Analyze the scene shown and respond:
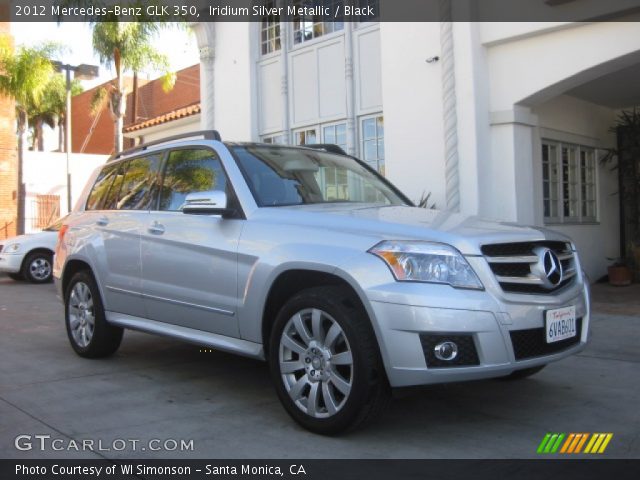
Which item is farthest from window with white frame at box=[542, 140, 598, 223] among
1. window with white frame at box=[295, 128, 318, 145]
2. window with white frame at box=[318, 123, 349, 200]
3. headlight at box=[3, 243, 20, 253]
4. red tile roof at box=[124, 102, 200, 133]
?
headlight at box=[3, 243, 20, 253]

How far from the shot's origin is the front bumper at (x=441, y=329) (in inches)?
143

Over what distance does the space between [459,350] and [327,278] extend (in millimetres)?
900

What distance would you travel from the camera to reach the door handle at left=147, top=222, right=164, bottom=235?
5.27 metres

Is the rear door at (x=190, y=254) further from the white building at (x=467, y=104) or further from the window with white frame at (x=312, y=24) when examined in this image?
the window with white frame at (x=312, y=24)

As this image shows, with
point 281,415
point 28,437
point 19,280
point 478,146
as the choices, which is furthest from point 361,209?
point 19,280

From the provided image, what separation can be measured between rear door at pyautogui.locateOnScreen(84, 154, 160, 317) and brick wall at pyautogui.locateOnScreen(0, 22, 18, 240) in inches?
838

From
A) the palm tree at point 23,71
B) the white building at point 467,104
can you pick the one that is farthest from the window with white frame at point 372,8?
the palm tree at point 23,71

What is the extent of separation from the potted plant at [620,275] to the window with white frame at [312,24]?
616 cm

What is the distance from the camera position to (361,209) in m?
4.72

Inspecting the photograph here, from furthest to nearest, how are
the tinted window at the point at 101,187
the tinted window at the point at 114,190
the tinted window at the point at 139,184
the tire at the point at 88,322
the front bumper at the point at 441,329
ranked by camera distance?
the tinted window at the point at 101,187 → the tinted window at the point at 114,190 → the tire at the point at 88,322 → the tinted window at the point at 139,184 → the front bumper at the point at 441,329

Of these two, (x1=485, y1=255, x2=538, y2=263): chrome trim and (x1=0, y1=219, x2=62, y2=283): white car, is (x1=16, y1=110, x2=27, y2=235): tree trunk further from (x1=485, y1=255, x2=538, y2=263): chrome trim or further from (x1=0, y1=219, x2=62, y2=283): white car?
(x1=485, y1=255, x2=538, y2=263): chrome trim

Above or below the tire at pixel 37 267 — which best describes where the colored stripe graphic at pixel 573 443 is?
below

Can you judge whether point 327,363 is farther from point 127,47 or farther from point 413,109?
point 127,47

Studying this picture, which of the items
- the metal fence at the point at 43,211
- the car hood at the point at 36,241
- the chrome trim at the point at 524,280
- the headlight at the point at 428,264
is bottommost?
the chrome trim at the point at 524,280
